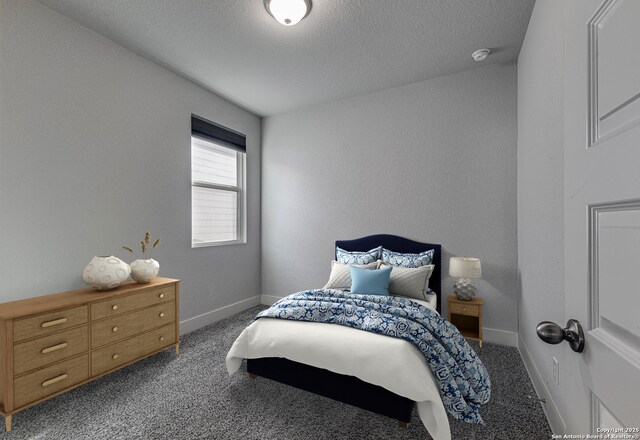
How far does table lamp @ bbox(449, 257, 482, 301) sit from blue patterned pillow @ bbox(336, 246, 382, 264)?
0.80 metres

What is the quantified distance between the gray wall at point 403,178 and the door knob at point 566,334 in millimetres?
2616

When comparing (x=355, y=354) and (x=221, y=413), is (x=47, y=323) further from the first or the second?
(x=355, y=354)

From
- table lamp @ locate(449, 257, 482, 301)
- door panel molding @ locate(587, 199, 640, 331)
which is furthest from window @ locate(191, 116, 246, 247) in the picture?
door panel molding @ locate(587, 199, 640, 331)

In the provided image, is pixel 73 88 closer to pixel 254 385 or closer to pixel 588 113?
pixel 254 385

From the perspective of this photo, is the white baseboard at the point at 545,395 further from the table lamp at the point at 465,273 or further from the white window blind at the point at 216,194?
the white window blind at the point at 216,194

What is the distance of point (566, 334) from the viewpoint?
2.27 ft

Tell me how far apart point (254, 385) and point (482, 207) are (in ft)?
8.99

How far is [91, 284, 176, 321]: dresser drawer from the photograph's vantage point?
2168 millimetres

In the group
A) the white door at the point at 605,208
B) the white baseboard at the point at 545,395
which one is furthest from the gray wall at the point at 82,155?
the white baseboard at the point at 545,395

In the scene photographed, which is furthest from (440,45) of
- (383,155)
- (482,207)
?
(482,207)

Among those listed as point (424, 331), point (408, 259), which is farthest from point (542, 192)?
point (408, 259)

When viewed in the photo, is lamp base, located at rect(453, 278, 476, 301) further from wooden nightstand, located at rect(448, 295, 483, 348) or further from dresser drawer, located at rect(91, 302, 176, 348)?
dresser drawer, located at rect(91, 302, 176, 348)

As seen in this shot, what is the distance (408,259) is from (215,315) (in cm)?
242

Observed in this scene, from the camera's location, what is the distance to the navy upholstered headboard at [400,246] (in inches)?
127
